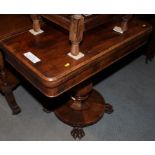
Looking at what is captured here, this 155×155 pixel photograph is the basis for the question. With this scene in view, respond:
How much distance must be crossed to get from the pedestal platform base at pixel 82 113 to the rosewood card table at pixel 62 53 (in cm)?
52

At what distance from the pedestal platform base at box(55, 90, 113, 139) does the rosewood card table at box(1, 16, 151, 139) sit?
1.72 ft

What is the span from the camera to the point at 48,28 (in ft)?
4.83

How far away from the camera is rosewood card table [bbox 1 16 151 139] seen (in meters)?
1.16

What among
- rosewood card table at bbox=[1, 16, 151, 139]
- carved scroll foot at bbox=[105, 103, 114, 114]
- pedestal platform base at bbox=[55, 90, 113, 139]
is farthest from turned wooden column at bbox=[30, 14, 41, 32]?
carved scroll foot at bbox=[105, 103, 114, 114]

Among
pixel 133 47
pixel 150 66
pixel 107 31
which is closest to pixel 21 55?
pixel 107 31

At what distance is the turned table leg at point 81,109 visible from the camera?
1760 millimetres

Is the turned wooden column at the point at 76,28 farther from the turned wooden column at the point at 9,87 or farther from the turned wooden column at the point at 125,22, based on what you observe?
the turned wooden column at the point at 9,87

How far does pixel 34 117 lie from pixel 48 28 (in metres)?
0.79

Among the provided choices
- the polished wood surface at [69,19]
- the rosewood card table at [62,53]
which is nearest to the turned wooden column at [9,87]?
the rosewood card table at [62,53]

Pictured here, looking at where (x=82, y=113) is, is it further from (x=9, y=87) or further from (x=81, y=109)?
(x=9, y=87)

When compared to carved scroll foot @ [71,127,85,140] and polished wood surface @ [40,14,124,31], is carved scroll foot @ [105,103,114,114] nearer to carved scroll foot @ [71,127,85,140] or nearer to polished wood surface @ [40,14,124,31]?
carved scroll foot @ [71,127,85,140]
